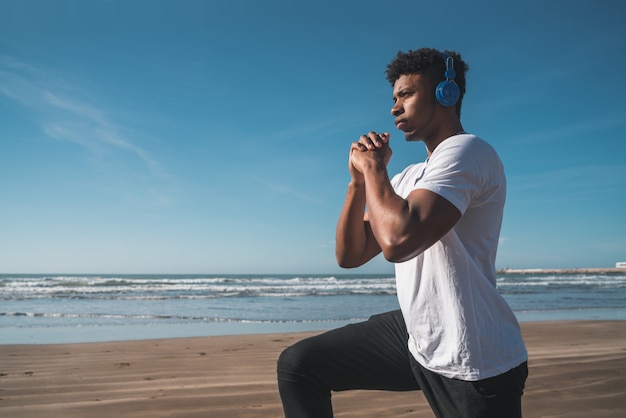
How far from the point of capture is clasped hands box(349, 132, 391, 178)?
1.72 meters

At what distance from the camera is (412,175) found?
198cm

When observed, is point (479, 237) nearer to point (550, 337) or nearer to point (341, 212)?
point (341, 212)

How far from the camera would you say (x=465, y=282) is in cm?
161

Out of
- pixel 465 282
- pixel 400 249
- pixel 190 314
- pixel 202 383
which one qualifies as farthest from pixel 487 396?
pixel 190 314

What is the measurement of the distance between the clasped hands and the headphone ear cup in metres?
0.23

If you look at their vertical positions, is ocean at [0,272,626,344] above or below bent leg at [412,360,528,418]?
below

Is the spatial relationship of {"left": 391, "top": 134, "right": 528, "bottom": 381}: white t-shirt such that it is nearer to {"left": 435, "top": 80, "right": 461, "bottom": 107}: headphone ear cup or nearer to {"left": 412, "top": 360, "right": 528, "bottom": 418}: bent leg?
{"left": 412, "top": 360, "right": 528, "bottom": 418}: bent leg

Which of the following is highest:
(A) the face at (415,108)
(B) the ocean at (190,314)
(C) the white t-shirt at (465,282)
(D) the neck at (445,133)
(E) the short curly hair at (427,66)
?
(E) the short curly hair at (427,66)

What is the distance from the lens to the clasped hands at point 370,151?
1.72 meters

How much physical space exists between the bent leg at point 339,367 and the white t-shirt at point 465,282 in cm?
27

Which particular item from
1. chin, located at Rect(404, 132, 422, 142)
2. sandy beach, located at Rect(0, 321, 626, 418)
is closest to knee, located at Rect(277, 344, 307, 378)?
chin, located at Rect(404, 132, 422, 142)

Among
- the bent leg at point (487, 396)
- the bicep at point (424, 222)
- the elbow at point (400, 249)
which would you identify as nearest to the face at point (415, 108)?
the bicep at point (424, 222)

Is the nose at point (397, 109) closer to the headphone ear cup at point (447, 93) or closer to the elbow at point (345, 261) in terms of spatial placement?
the headphone ear cup at point (447, 93)

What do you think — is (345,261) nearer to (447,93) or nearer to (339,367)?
(339,367)
